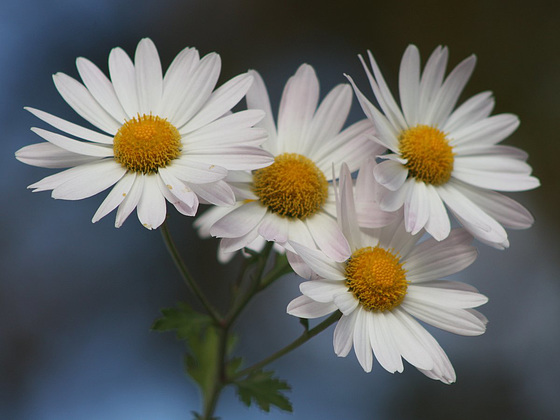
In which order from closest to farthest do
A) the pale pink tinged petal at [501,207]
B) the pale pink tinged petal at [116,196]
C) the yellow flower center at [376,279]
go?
the pale pink tinged petal at [116,196] → the yellow flower center at [376,279] → the pale pink tinged petal at [501,207]

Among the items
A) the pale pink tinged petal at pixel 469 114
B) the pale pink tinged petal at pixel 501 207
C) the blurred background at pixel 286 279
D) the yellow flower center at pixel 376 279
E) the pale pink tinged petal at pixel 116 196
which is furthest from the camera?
the blurred background at pixel 286 279

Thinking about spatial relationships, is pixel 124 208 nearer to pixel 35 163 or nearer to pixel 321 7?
pixel 35 163

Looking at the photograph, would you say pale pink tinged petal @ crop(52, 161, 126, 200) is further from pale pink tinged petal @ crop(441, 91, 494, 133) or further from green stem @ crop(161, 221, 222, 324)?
pale pink tinged petal @ crop(441, 91, 494, 133)

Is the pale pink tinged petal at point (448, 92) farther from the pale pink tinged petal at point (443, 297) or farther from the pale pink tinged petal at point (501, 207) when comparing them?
the pale pink tinged petal at point (443, 297)

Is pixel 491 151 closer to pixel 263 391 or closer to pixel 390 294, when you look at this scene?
pixel 390 294

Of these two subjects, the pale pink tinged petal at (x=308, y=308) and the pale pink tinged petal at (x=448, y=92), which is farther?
the pale pink tinged petal at (x=448, y=92)

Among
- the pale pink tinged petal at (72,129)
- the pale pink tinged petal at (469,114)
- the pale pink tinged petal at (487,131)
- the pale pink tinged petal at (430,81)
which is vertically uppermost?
the pale pink tinged petal at (430,81)

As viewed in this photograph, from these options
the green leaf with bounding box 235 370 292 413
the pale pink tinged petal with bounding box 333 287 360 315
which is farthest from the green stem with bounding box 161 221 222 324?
the pale pink tinged petal with bounding box 333 287 360 315

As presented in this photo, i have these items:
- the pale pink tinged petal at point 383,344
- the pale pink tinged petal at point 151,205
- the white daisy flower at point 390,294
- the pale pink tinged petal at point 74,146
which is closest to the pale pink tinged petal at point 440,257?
the white daisy flower at point 390,294
